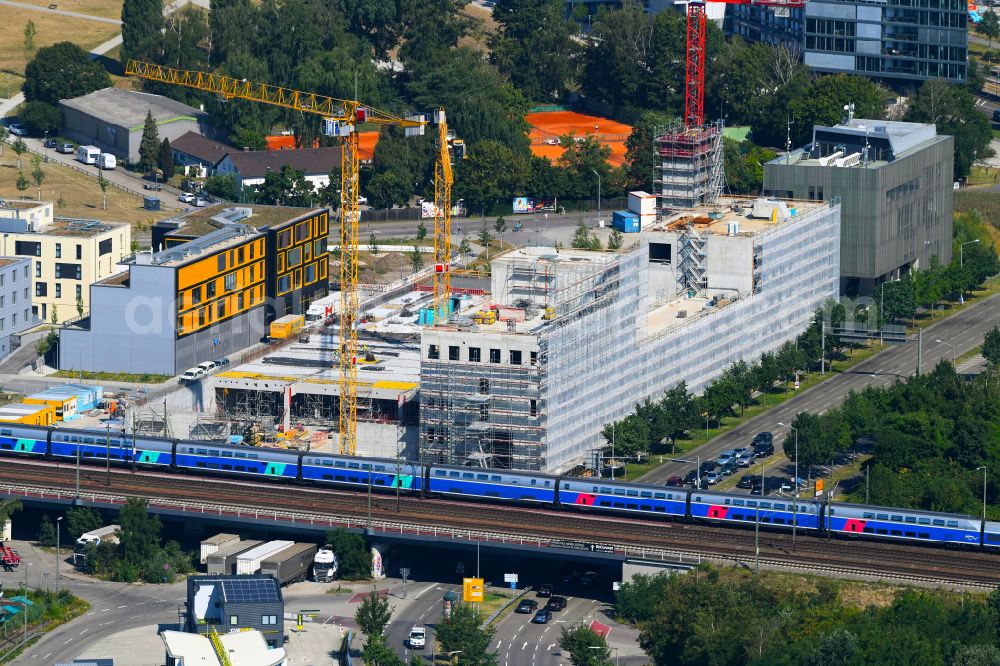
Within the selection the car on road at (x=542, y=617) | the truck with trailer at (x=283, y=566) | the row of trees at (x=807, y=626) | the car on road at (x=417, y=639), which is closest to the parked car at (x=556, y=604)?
the car on road at (x=542, y=617)

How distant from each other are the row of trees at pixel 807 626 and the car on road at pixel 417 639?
17182mm

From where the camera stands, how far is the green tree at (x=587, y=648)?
177000mm

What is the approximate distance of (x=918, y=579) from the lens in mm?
189000

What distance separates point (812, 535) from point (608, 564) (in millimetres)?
17462

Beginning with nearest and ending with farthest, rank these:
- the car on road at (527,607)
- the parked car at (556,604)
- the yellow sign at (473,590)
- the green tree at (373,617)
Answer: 1. the green tree at (373,617)
2. the yellow sign at (473,590)
3. the car on road at (527,607)
4. the parked car at (556,604)

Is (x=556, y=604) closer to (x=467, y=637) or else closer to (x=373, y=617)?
(x=467, y=637)

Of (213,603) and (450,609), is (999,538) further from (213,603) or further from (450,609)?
(213,603)

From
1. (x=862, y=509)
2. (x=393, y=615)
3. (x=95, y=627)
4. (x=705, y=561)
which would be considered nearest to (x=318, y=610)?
(x=393, y=615)

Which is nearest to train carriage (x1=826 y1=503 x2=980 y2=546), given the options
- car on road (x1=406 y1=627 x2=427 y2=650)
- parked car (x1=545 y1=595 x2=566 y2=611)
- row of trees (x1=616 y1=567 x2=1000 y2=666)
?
row of trees (x1=616 y1=567 x2=1000 y2=666)

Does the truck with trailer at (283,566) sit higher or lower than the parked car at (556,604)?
higher

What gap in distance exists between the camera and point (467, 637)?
590ft

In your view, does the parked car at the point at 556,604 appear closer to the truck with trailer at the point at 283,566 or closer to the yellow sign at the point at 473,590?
the yellow sign at the point at 473,590

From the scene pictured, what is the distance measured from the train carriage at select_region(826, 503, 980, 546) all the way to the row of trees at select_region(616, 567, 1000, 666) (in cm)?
1051

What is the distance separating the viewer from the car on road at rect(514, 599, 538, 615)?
194m
